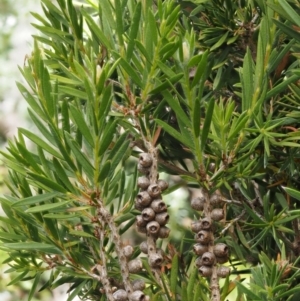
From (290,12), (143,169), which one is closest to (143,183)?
(143,169)

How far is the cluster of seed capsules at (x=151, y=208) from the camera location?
13.3 inches

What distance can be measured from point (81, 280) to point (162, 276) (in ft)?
0.27

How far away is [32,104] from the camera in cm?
33

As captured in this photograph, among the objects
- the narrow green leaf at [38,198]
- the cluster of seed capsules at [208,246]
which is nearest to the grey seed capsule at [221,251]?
the cluster of seed capsules at [208,246]

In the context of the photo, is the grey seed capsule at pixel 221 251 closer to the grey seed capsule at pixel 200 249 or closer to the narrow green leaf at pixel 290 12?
the grey seed capsule at pixel 200 249

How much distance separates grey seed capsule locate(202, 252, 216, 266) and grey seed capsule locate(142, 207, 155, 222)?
38 mm

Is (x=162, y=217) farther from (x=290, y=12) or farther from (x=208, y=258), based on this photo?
(x=290, y=12)

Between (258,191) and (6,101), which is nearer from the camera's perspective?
(258,191)

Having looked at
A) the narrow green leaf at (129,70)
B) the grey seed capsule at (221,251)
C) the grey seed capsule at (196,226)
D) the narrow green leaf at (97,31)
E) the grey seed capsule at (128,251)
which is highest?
the narrow green leaf at (97,31)

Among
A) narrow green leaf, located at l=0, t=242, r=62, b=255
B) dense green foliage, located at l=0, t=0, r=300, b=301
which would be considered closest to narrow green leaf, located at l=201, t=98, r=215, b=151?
dense green foliage, located at l=0, t=0, r=300, b=301

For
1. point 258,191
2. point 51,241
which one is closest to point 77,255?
point 51,241

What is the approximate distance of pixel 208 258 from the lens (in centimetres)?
34

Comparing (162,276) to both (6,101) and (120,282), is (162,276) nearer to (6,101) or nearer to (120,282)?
(120,282)

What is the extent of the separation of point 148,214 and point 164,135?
9cm
